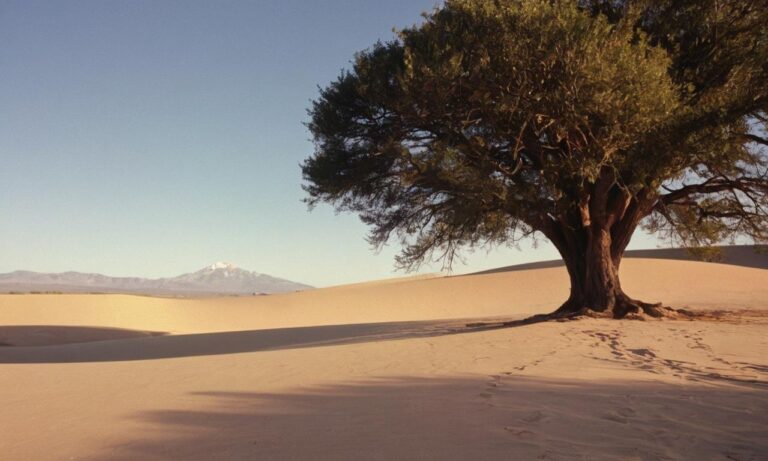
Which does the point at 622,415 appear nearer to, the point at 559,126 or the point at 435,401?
the point at 435,401

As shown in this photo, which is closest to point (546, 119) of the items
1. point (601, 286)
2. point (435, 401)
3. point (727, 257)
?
point (601, 286)

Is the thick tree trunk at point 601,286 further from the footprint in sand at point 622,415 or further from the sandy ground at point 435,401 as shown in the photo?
the footprint in sand at point 622,415

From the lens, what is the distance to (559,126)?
12.5 meters

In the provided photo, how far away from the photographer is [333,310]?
122 ft

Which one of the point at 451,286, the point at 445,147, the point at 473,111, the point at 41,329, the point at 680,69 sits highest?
the point at 680,69

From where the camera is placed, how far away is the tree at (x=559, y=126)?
459 inches

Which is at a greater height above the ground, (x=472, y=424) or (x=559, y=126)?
(x=559, y=126)

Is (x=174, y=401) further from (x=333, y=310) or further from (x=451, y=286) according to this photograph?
(x=451, y=286)

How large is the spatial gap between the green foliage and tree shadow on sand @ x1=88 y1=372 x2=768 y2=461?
24.0ft

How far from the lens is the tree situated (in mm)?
11656

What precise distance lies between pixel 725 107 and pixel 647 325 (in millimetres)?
5156

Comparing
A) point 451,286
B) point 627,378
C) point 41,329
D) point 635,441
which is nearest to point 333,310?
point 451,286

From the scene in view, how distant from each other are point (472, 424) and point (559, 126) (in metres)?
9.36

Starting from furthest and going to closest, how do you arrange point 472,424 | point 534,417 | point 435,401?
point 435,401, point 534,417, point 472,424
